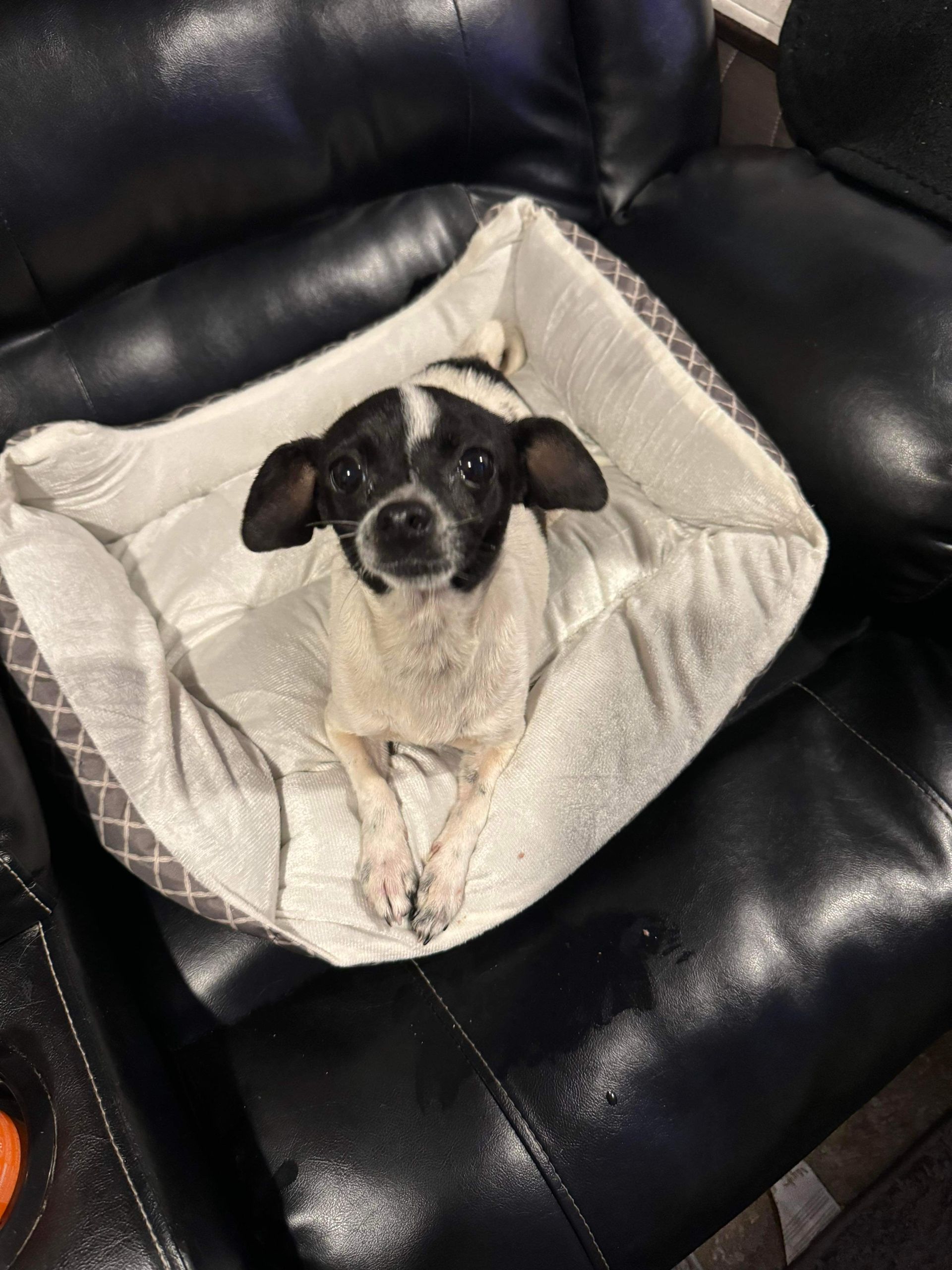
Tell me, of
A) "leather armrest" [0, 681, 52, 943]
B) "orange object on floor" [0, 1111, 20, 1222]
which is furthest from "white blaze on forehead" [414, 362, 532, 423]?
"orange object on floor" [0, 1111, 20, 1222]

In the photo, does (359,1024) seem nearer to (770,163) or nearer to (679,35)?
(770,163)

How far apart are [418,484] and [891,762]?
1.04 meters

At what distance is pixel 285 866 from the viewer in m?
1.48

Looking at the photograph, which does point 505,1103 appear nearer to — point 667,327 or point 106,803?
point 106,803

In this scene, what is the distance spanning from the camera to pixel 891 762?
4.82ft

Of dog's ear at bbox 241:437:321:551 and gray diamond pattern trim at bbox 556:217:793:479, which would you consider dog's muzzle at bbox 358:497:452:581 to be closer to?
dog's ear at bbox 241:437:321:551

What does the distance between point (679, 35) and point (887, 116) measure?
51 cm

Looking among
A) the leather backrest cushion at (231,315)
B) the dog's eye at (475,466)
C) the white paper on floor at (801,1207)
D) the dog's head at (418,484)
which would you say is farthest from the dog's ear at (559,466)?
the white paper on floor at (801,1207)

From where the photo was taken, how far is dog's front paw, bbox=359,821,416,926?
55.9 inches

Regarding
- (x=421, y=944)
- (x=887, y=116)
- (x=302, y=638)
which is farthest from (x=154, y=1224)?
(x=887, y=116)

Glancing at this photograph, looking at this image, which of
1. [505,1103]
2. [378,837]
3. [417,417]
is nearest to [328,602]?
[378,837]

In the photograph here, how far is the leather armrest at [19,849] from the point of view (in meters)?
1.11

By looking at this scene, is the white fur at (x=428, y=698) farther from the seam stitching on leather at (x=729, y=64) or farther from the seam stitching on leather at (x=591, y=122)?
the seam stitching on leather at (x=729, y=64)

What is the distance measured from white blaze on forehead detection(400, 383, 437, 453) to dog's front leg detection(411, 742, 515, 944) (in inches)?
25.9
